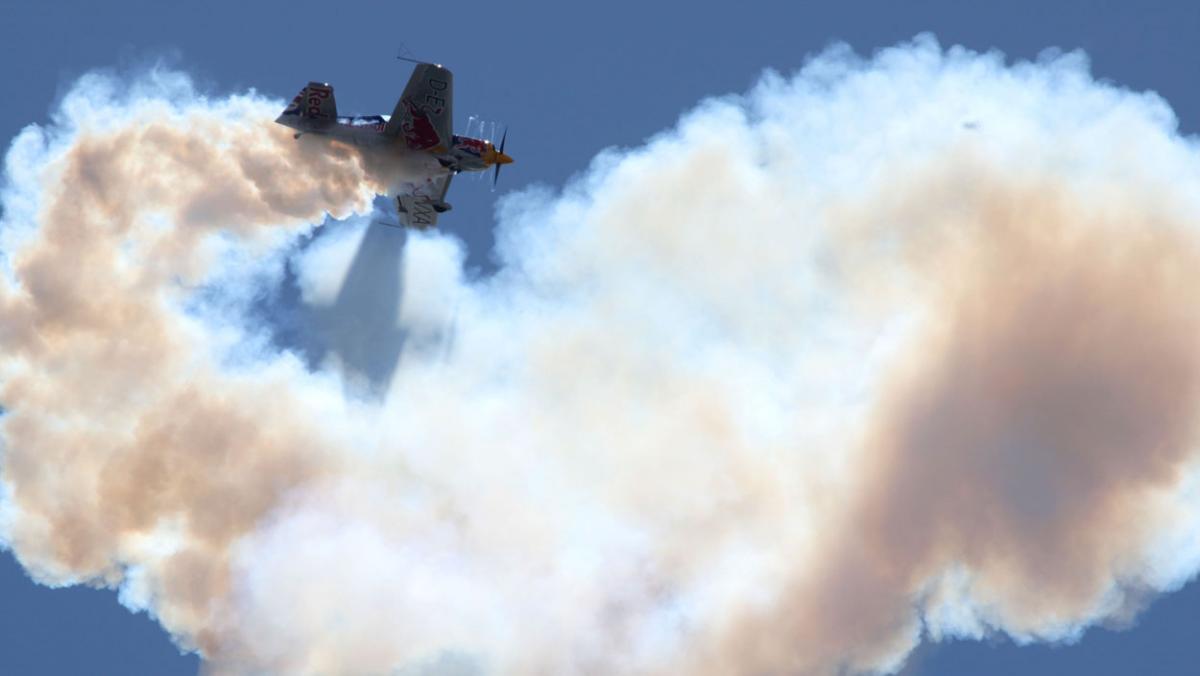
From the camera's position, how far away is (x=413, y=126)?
276 feet

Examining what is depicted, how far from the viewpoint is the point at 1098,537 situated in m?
79.7

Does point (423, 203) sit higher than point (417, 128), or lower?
higher

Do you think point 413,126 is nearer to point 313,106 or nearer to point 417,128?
point 417,128

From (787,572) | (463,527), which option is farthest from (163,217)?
(787,572)

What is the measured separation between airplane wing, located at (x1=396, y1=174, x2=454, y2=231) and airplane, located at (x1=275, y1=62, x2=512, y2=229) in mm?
1444

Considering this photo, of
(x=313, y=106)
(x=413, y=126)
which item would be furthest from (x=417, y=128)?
(x=313, y=106)

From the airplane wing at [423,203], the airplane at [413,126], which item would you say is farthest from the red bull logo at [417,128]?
the airplane wing at [423,203]

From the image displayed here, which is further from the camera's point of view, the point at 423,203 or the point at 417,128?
the point at 423,203

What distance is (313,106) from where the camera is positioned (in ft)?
275

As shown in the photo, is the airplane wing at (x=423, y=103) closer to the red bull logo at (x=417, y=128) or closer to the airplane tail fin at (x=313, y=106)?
the red bull logo at (x=417, y=128)

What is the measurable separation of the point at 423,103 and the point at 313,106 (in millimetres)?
4054

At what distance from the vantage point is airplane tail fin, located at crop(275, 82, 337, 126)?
83.6 metres

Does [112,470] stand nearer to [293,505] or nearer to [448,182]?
[293,505]

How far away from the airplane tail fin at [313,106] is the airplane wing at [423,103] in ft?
7.37
